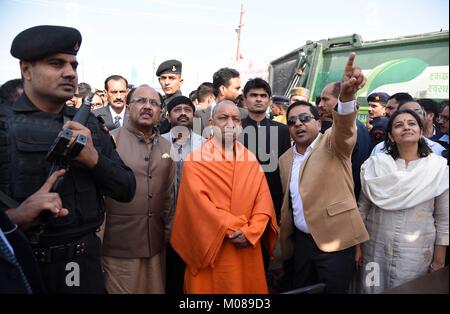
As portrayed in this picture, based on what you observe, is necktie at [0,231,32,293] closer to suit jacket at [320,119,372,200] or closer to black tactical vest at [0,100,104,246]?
black tactical vest at [0,100,104,246]

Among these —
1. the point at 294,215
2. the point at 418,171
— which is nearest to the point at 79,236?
the point at 294,215

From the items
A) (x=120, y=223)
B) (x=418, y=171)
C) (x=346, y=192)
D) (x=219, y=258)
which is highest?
(x=418, y=171)

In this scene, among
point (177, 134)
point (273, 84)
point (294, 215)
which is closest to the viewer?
point (294, 215)

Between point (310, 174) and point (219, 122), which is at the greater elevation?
point (219, 122)

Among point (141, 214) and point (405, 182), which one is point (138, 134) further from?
point (405, 182)

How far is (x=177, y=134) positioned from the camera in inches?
123

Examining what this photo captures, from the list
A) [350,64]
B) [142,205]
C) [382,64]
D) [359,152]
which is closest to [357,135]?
[359,152]

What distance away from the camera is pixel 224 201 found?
7.72 ft

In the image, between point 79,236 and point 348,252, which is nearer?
point 79,236

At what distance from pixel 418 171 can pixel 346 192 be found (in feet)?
1.59

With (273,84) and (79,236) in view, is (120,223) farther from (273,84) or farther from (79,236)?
(273,84)

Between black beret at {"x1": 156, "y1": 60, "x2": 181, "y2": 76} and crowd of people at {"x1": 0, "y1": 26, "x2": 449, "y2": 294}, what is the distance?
4.91 ft

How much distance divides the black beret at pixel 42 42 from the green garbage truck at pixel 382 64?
15.7 ft

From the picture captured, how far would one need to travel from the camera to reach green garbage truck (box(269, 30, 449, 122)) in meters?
5.02
